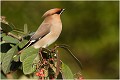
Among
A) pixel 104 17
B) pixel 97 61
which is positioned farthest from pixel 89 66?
pixel 104 17

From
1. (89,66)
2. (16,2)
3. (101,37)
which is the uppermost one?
(16,2)

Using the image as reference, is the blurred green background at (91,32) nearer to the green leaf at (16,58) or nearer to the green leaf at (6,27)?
the green leaf at (6,27)

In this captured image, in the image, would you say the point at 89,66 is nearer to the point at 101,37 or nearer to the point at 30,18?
the point at 101,37

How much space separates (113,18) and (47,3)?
1.05 meters

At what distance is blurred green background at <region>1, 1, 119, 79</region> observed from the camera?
22.7 ft

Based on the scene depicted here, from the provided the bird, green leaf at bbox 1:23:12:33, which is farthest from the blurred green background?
green leaf at bbox 1:23:12:33

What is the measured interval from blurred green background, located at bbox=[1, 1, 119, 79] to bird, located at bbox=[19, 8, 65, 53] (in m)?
3.17

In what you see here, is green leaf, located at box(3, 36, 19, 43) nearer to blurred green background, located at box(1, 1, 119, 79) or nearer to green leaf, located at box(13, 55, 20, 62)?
green leaf, located at box(13, 55, 20, 62)

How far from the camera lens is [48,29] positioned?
11.8 feet

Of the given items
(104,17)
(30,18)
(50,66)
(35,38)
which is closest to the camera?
(50,66)

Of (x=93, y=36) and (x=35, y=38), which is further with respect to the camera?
(x=93, y=36)

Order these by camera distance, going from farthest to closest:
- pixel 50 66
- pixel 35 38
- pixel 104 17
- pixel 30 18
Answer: pixel 104 17
pixel 30 18
pixel 35 38
pixel 50 66

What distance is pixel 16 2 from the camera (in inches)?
263

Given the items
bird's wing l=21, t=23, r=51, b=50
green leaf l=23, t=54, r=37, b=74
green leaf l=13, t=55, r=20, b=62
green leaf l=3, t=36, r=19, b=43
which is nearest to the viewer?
green leaf l=23, t=54, r=37, b=74
